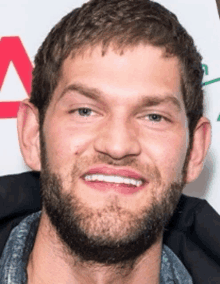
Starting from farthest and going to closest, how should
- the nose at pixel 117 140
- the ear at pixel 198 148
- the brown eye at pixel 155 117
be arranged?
the ear at pixel 198 148 < the brown eye at pixel 155 117 < the nose at pixel 117 140

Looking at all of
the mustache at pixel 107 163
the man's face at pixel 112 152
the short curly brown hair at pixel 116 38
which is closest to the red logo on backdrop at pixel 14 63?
the short curly brown hair at pixel 116 38

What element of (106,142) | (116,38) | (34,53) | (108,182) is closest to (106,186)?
(108,182)

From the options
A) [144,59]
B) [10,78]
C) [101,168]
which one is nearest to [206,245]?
[101,168]

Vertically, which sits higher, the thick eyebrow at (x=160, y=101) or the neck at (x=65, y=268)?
the thick eyebrow at (x=160, y=101)

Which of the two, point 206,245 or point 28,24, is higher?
point 28,24

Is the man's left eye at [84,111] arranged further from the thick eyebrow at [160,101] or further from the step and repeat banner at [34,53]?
the step and repeat banner at [34,53]

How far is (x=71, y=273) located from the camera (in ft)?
4.78

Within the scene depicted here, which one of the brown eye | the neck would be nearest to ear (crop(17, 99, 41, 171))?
the neck

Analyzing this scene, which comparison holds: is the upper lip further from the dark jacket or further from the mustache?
the dark jacket

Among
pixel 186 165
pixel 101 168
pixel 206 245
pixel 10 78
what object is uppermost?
pixel 10 78

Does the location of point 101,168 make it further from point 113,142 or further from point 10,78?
point 10,78

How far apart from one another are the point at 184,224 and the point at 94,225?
40 cm

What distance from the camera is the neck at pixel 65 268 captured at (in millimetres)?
1456

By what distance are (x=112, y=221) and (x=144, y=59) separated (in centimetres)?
41
